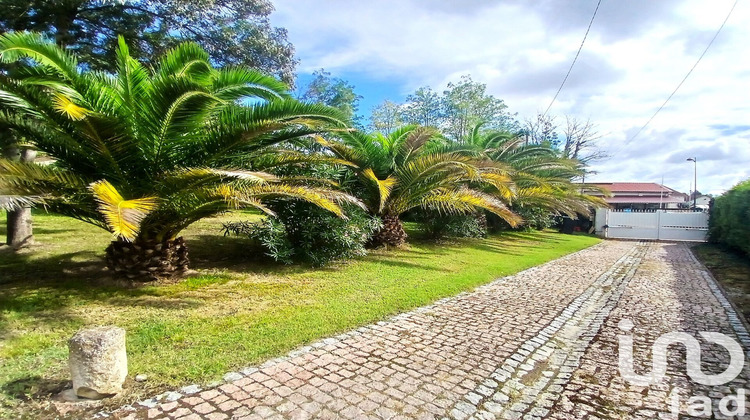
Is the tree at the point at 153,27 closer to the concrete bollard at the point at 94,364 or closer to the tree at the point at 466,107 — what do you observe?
the concrete bollard at the point at 94,364

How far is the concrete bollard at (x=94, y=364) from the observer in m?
2.64

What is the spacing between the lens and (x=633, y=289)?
691cm

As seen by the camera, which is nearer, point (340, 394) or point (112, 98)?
point (340, 394)

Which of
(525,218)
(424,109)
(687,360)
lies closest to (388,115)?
(424,109)

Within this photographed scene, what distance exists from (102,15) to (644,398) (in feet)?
40.1

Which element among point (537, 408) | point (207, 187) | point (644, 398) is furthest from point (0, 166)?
point (644, 398)

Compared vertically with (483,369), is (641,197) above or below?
above

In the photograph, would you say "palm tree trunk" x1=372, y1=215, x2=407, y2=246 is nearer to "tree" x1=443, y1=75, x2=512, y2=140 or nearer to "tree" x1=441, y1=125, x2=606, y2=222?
"tree" x1=441, y1=125, x2=606, y2=222

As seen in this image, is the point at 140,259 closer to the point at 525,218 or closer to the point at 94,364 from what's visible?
the point at 94,364

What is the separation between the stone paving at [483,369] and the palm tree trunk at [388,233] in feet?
13.5

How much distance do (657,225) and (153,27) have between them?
69.9 feet

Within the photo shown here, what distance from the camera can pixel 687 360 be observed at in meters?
3.78

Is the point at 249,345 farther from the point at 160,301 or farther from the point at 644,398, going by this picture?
the point at 644,398

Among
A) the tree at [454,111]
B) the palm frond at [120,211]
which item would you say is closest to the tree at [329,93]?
the tree at [454,111]
